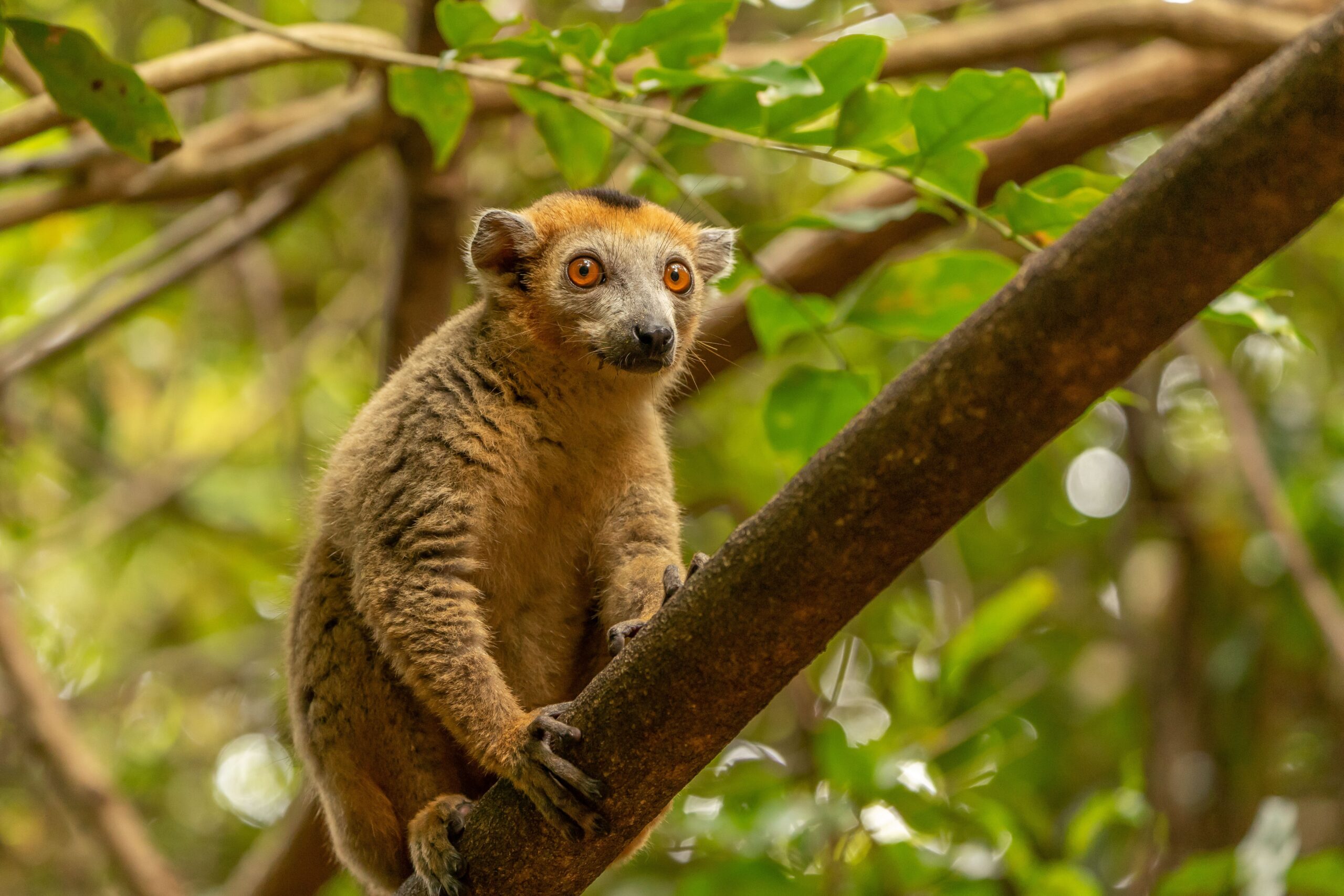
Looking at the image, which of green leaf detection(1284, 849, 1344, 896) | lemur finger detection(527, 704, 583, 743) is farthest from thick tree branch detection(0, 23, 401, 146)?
green leaf detection(1284, 849, 1344, 896)

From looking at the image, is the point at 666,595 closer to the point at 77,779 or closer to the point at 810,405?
the point at 810,405

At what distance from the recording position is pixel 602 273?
4.41 metres

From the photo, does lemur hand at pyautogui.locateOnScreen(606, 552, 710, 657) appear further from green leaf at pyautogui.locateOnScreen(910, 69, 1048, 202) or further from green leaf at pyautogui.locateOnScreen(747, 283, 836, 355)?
green leaf at pyautogui.locateOnScreen(910, 69, 1048, 202)

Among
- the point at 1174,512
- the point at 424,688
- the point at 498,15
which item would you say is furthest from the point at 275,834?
the point at 1174,512

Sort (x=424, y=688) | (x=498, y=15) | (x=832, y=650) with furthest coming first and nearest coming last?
1. (x=832, y=650)
2. (x=498, y=15)
3. (x=424, y=688)

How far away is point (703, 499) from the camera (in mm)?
7754

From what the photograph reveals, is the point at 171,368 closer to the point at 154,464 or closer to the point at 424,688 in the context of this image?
the point at 154,464

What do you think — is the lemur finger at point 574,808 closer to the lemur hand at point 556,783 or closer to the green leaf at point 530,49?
the lemur hand at point 556,783

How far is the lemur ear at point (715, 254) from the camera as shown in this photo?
4816 millimetres

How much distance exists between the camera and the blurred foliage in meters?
5.27

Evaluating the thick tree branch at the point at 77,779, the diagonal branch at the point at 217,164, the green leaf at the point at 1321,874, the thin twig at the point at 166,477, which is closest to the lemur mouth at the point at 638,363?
the diagonal branch at the point at 217,164

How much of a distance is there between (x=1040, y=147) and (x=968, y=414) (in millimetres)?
4082

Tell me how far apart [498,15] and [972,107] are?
11.2 feet

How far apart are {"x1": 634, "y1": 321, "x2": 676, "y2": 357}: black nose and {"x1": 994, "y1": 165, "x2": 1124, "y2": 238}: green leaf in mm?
1085
